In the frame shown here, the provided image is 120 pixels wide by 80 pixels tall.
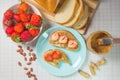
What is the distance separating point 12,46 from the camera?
1.09 metres

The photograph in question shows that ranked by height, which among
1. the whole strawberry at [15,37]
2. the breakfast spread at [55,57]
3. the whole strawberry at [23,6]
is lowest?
the breakfast spread at [55,57]

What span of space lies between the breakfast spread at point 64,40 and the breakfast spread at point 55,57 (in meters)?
0.02

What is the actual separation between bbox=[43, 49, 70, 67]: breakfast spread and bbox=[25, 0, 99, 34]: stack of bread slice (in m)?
0.08

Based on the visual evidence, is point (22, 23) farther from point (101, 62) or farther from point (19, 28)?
point (101, 62)

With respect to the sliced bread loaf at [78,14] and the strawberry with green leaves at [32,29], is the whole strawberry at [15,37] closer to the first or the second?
the strawberry with green leaves at [32,29]

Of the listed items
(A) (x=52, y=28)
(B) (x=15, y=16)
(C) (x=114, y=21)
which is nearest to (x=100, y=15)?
(C) (x=114, y=21)

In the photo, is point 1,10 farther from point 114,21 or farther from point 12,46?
point 114,21

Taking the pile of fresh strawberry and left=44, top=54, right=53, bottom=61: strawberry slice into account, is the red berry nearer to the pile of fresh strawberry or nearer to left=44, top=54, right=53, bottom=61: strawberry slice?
the pile of fresh strawberry

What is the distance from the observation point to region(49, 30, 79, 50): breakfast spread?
105 centimetres

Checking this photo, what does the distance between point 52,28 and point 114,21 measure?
0.61ft

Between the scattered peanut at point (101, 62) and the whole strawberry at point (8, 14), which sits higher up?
the whole strawberry at point (8, 14)

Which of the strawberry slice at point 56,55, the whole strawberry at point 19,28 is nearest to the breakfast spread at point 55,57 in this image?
the strawberry slice at point 56,55

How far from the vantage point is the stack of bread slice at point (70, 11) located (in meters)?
1.04

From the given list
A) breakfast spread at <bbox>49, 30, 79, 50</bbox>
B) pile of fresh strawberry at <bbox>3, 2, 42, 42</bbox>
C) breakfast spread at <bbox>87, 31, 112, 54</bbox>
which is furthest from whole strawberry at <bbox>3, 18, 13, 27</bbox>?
breakfast spread at <bbox>87, 31, 112, 54</bbox>
